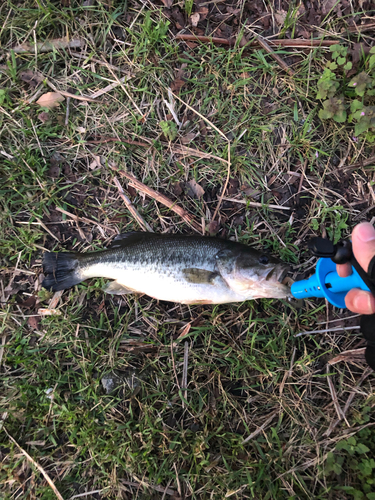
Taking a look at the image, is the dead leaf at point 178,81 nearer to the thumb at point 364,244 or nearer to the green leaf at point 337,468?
the thumb at point 364,244

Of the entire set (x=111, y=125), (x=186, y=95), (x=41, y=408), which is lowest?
(x=41, y=408)

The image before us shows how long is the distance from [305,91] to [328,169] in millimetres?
1039

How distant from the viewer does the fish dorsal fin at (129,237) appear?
3.71 meters

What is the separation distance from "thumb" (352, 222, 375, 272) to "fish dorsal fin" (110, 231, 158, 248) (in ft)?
7.06

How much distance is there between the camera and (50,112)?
4008 millimetres

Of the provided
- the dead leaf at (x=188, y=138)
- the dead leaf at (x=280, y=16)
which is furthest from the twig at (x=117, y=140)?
the dead leaf at (x=280, y=16)

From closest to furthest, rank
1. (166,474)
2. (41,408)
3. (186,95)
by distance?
(166,474)
(41,408)
(186,95)

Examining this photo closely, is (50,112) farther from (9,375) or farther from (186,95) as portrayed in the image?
(9,375)

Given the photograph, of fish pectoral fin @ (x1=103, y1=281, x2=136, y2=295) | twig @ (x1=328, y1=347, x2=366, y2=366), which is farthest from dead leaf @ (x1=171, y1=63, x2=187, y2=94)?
twig @ (x1=328, y1=347, x2=366, y2=366)

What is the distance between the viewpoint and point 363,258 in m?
2.52

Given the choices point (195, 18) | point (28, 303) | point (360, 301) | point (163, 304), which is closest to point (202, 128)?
point (195, 18)

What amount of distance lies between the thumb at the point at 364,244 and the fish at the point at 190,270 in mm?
845

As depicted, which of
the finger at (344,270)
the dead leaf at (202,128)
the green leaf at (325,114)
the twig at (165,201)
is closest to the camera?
the finger at (344,270)

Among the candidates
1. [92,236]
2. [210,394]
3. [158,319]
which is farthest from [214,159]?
[210,394]
